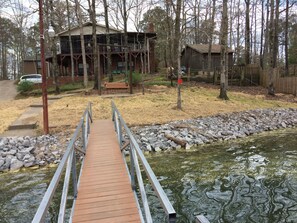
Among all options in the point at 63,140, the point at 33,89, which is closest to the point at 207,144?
the point at 63,140

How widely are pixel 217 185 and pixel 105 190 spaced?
10.4 ft

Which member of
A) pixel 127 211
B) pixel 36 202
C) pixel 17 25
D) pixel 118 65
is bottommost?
pixel 36 202

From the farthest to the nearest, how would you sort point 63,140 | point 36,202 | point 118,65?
point 118,65 < point 63,140 < point 36,202

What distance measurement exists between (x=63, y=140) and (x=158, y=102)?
7674mm

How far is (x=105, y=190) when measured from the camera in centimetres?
522

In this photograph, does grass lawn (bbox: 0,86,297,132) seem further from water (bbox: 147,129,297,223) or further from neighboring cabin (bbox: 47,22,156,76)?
neighboring cabin (bbox: 47,22,156,76)

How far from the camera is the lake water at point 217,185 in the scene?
5855mm

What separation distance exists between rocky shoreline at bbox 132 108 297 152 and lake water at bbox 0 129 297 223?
837mm

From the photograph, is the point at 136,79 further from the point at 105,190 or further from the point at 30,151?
the point at 105,190

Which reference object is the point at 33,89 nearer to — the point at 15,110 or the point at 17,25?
the point at 15,110

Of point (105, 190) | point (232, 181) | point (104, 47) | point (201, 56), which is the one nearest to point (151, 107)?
point (232, 181)

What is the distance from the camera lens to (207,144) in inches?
463

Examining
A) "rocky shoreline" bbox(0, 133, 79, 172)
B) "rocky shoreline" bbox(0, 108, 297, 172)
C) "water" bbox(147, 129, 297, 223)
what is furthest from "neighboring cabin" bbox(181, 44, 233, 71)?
"rocky shoreline" bbox(0, 133, 79, 172)

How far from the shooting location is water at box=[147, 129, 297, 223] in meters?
5.81
